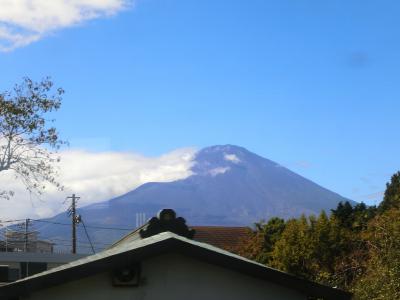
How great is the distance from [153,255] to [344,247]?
15.0 m

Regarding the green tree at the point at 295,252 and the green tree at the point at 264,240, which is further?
the green tree at the point at 264,240

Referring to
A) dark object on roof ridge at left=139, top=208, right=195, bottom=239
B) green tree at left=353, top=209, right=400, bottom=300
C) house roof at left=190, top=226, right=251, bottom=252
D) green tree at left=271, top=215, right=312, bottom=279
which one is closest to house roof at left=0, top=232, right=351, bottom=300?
dark object on roof ridge at left=139, top=208, right=195, bottom=239

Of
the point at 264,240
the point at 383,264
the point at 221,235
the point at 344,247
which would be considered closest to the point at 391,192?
the point at 264,240

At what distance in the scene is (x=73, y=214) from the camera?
59250 millimetres

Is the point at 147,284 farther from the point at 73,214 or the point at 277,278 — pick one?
the point at 73,214

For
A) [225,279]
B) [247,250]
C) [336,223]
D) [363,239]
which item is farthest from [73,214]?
[225,279]

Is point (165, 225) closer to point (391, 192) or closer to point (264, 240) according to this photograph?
point (264, 240)

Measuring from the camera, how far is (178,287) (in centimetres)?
1070

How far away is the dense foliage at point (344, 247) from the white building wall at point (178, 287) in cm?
551

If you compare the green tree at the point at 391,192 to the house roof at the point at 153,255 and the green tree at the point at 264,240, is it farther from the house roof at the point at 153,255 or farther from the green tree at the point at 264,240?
the house roof at the point at 153,255

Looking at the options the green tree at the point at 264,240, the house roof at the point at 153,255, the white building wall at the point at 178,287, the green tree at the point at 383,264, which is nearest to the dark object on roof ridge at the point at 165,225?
the house roof at the point at 153,255

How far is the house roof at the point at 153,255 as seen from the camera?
10156mm

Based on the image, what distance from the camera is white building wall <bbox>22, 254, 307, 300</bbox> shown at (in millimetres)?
10477

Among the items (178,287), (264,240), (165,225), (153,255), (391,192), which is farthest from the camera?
(391,192)
